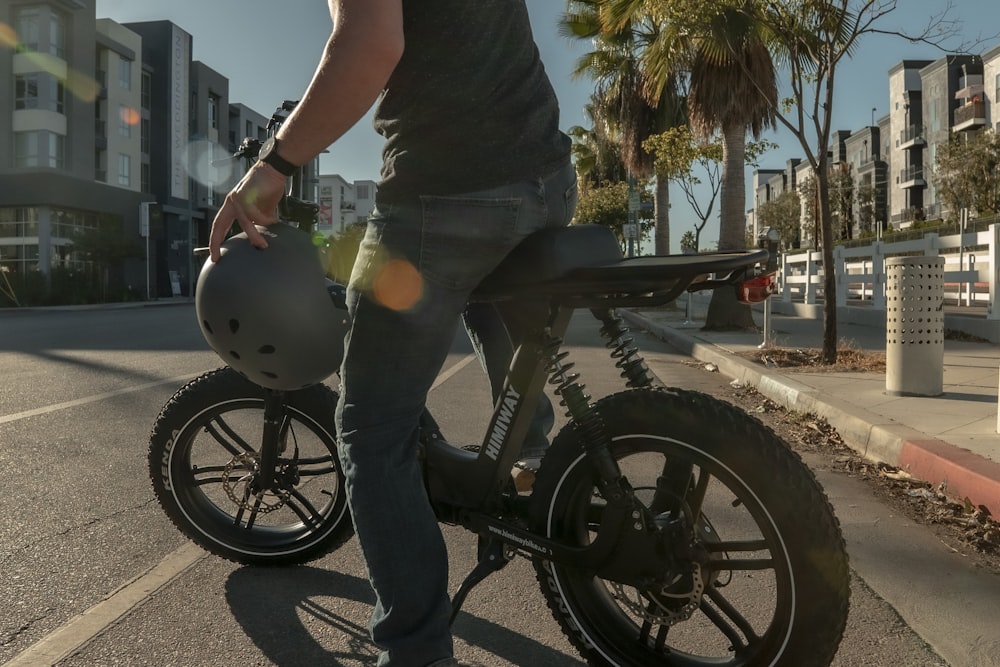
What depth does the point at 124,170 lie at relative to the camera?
4750 centimetres

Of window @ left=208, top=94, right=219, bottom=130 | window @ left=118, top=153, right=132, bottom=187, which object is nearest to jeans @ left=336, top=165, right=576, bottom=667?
window @ left=118, top=153, right=132, bottom=187

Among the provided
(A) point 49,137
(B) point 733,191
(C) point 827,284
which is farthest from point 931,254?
(A) point 49,137

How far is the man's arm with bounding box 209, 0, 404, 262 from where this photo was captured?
171 centimetres

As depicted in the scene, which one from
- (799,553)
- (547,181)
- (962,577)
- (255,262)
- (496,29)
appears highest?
(496,29)

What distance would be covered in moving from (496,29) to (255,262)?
0.81m

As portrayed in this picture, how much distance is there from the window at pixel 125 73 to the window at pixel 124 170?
378 centimetres

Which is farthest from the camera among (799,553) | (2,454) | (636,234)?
(636,234)

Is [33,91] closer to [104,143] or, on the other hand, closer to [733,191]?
[104,143]

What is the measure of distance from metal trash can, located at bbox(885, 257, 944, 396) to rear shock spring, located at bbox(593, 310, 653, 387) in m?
4.95

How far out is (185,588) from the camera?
2.82 meters

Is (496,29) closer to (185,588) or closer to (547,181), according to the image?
(547,181)

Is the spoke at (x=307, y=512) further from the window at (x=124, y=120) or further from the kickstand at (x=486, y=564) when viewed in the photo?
the window at (x=124, y=120)

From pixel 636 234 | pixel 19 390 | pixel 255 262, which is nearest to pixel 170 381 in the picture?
pixel 19 390

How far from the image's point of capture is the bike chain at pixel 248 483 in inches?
114
